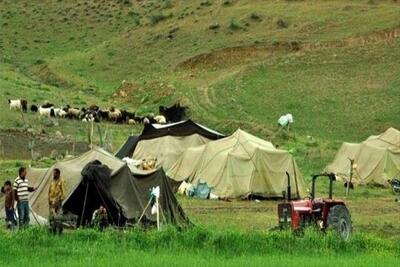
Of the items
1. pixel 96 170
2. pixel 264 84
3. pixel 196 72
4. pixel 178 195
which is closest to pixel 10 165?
pixel 178 195

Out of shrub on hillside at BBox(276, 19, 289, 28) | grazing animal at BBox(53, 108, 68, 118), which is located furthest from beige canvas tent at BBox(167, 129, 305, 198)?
shrub on hillside at BBox(276, 19, 289, 28)

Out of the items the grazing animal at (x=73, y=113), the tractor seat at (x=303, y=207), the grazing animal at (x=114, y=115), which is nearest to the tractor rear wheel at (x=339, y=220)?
the tractor seat at (x=303, y=207)

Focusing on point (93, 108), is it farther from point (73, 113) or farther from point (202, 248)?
point (202, 248)

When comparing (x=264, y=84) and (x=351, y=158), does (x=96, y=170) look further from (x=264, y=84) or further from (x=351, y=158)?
(x=264, y=84)

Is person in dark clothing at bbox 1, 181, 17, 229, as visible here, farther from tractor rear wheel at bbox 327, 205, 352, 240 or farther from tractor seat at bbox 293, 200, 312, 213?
tractor rear wheel at bbox 327, 205, 352, 240

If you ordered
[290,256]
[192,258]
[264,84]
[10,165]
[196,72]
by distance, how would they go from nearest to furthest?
[192,258] < [290,256] < [10,165] < [264,84] < [196,72]

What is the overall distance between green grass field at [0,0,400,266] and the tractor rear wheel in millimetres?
1344

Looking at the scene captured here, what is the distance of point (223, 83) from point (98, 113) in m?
12.8

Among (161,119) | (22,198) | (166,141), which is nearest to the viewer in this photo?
(22,198)

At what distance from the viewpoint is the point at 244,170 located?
36.0 meters

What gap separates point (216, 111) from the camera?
5684 centimetres

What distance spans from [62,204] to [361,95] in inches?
1419

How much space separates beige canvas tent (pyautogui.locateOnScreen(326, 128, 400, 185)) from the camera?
135 ft

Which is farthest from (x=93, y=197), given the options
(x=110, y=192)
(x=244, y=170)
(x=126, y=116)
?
(x=126, y=116)
